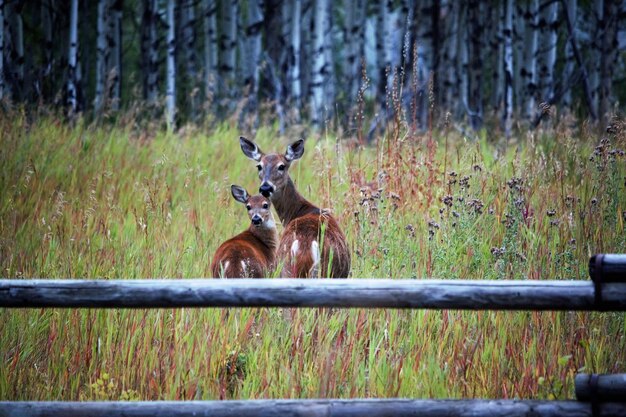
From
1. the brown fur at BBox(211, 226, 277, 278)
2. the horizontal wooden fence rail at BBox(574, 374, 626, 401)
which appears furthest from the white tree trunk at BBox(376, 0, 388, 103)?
the horizontal wooden fence rail at BBox(574, 374, 626, 401)

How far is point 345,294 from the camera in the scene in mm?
3674

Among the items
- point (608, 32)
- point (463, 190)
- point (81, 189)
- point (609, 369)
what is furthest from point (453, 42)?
point (609, 369)

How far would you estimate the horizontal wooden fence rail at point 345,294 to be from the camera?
366 centimetres

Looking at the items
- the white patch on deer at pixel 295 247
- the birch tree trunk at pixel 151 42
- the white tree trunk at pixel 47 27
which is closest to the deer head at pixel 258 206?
the white patch on deer at pixel 295 247

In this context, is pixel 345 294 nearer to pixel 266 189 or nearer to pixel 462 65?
pixel 266 189

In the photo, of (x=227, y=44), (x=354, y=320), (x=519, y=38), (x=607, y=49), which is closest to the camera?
(x=354, y=320)

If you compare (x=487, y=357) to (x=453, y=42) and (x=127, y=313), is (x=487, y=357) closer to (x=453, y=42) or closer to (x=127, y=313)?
(x=127, y=313)

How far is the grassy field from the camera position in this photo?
4621mm

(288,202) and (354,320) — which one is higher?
(288,202)

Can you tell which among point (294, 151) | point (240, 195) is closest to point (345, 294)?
point (240, 195)

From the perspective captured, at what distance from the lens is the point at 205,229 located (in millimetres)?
7301

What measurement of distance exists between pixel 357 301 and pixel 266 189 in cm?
390

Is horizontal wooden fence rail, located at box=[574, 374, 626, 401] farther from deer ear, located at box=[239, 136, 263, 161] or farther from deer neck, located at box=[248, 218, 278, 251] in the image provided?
deer ear, located at box=[239, 136, 263, 161]

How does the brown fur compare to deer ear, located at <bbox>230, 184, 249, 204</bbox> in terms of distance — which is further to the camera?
deer ear, located at <bbox>230, 184, 249, 204</bbox>
